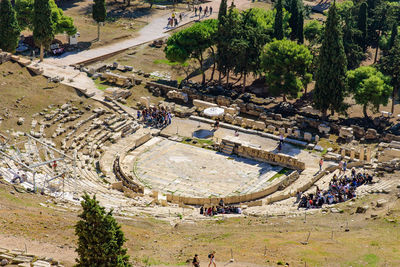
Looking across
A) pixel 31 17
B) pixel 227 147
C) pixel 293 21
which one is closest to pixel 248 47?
pixel 227 147

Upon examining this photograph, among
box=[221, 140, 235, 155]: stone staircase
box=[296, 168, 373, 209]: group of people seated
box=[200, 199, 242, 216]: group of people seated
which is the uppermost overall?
box=[296, 168, 373, 209]: group of people seated

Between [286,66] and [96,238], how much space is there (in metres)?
53.7

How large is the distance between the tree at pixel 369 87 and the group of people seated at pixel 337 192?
698 inches

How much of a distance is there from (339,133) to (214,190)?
21.5 m

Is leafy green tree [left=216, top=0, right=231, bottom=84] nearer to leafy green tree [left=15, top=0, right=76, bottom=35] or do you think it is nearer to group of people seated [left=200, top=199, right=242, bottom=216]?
leafy green tree [left=15, top=0, right=76, bottom=35]

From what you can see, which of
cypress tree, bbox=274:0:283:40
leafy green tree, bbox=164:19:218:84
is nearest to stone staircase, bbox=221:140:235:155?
leafy green tree, bbox=164:19:218:84

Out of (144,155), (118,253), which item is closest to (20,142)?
(144,155)

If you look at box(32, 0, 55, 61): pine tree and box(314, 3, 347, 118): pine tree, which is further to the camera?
box(32, 0, 55, 61): pine tree

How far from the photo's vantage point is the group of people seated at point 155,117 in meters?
83.7

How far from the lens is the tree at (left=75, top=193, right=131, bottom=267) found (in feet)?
131

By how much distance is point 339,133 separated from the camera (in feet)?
266

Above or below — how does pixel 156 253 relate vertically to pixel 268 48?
below

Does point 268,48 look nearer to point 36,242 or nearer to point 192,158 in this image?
point 192,158

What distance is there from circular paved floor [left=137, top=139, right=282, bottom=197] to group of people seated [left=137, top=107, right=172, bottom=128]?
532 centimetres
